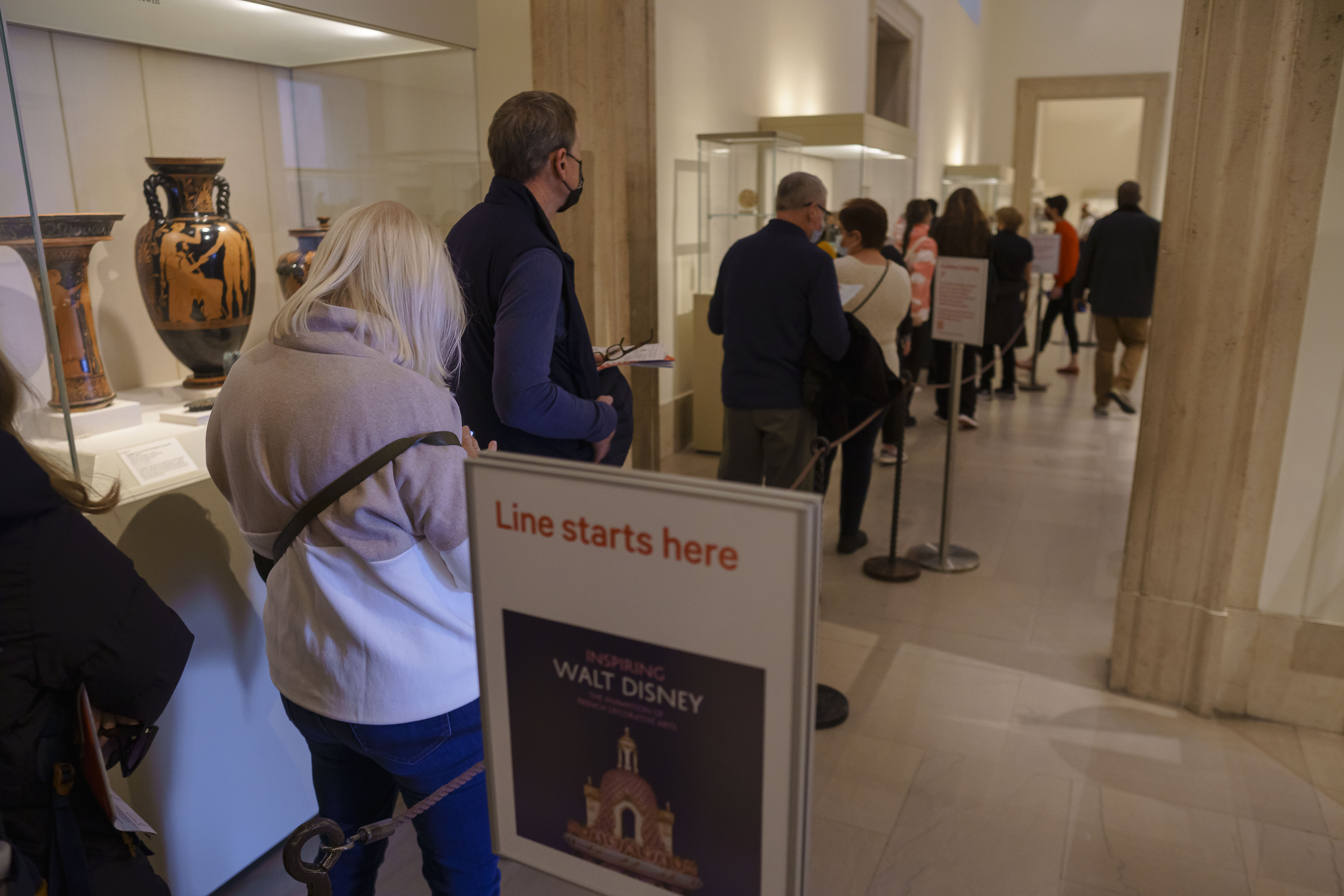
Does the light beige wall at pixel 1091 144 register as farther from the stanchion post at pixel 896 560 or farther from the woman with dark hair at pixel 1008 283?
the stanchion post at pixel 896 560

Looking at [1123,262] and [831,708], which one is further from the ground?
[1123,262]

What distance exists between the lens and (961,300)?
4.50 meters

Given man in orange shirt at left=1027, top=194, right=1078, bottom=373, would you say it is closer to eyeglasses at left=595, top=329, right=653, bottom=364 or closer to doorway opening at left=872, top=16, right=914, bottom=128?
doorway opening at left=872, top=16, right=914, bottom=128

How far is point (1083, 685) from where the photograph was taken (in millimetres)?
3430

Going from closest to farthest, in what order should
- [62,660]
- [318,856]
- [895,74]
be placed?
[318,856], [62,660], [895,74]

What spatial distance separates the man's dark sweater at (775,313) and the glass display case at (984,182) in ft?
34.4

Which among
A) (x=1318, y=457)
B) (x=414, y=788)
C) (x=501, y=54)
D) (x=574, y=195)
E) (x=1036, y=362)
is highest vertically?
(x=501, y=54)

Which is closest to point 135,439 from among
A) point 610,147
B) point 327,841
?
point 327,841

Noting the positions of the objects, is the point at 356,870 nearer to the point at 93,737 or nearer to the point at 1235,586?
the point at 93,737

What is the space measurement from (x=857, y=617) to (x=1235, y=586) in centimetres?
140

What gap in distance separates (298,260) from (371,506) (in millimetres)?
1803

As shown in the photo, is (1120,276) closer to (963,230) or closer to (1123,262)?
(1123,262)

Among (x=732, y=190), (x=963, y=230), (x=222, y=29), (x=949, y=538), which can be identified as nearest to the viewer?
(x=222, y=29)

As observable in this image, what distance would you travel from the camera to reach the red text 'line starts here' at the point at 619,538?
36.9 inches
